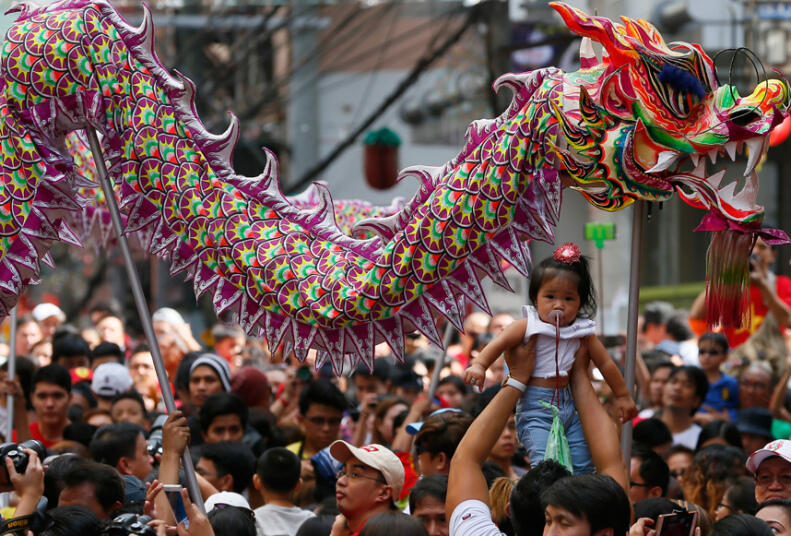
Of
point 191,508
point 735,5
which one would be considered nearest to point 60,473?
point 191,508

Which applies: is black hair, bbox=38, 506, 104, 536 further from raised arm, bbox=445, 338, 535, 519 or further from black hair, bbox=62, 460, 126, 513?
raised arm, bbox=445, 338, 535, 519

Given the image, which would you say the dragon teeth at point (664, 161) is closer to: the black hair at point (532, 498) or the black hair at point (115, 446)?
the black hair at point (532, 498)

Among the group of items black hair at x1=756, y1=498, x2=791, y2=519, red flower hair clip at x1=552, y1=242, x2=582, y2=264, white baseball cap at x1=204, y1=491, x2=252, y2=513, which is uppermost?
red flower hair clip at x1=552, y1=242, x2=582, y2=264

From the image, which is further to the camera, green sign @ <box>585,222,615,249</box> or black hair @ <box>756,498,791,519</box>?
green sign @ <box>585,222,615,249</box>

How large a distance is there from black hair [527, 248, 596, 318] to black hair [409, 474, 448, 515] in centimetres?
79

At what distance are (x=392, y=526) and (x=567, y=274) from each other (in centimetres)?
91

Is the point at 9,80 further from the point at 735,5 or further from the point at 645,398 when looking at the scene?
the point at 735,5

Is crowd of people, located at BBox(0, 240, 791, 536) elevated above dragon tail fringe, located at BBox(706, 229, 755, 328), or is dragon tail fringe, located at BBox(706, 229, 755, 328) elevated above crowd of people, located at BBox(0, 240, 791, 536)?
dragon tail fringe, located at BBox(706, 229, 755, 328)

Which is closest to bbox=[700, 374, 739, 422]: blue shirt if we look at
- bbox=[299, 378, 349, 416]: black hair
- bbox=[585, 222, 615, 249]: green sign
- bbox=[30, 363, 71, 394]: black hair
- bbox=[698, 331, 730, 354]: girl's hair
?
bbox=[698, 331, 730, 354]: girl's hair

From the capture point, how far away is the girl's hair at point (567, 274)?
12.7ft

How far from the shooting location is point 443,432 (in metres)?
5.16

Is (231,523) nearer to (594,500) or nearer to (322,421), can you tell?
(594,500)

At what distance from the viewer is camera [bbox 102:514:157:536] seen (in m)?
3.46

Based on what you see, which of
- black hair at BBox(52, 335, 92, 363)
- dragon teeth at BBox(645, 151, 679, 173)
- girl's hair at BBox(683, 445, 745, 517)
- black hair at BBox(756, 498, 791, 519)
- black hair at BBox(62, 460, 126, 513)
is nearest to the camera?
dragon teeth at BBox(645, 151, 679, 173)
